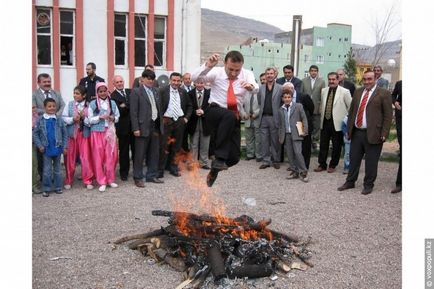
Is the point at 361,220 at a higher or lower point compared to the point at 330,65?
lower

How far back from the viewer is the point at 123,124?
9367 mm

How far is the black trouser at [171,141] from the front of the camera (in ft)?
32.6

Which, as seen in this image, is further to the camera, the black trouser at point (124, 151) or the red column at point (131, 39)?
the red column at point (131, 39)

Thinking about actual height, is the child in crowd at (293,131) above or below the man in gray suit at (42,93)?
below

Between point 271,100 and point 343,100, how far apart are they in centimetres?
151

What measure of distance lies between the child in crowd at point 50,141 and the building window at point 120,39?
9.46m

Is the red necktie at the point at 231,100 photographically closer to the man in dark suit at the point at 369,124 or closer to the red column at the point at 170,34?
the man in dark suit at the point at 369,124

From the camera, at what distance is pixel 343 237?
21.6 feet

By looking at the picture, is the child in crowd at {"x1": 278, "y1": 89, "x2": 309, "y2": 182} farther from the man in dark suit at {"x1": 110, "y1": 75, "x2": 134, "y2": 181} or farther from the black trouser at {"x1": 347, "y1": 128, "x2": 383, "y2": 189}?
the man in dark suit at {"x1": 110, "y1": 75, "x2": 134, "y2": 181}

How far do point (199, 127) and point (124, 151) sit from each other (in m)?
1.99

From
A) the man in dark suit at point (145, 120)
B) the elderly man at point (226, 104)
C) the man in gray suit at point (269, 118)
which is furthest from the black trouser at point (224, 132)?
the man in gray suit at point (269, 118)
